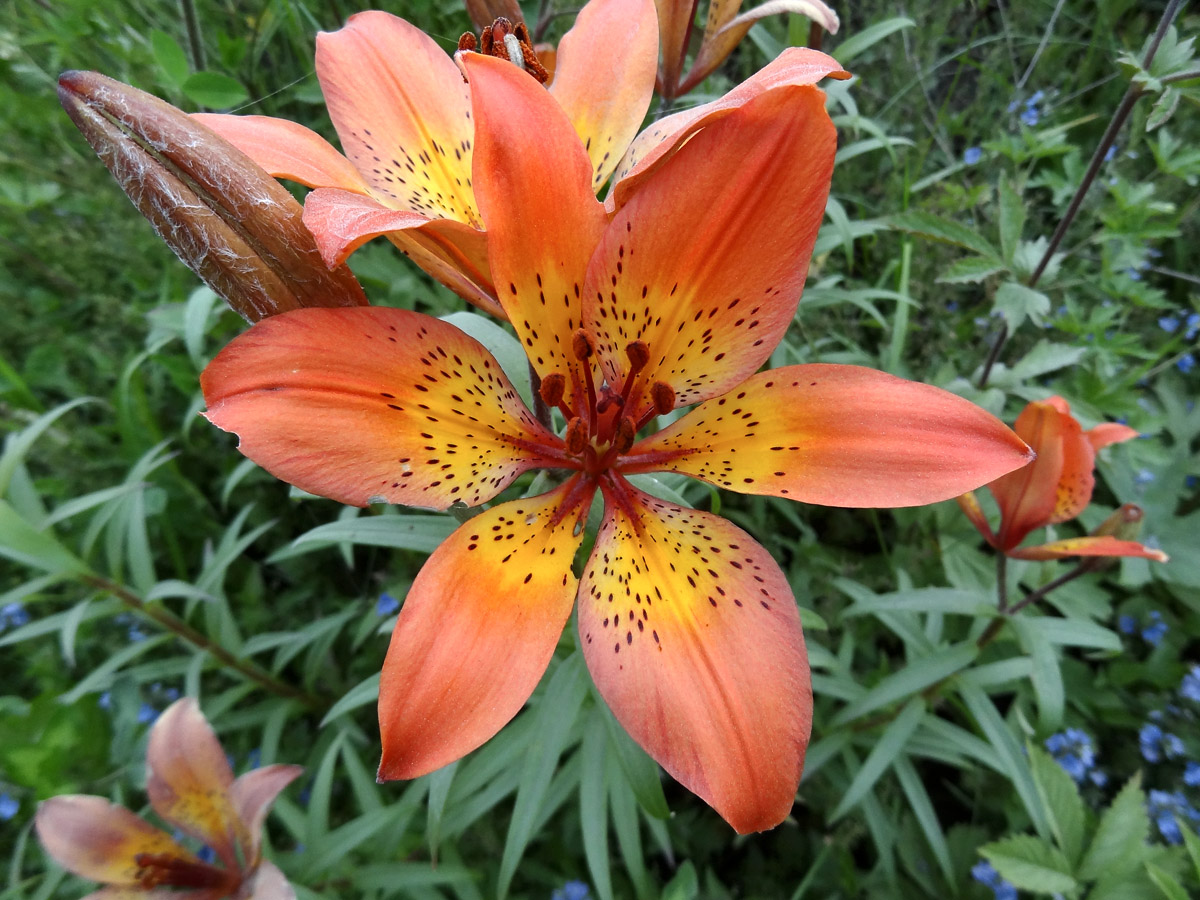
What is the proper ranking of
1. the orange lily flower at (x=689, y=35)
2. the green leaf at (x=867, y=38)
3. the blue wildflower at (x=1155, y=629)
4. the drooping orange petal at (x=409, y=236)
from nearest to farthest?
the drooping orange petal at (x=409, y=236) < the orange lily flower at (x=689, y=35) < the green leaf at (x=867, y=38) < the blue wildflower at (x=1155, y=629)

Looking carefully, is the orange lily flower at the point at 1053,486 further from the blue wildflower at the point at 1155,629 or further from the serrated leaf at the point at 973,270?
the blue wildflower at the point at 1155,629

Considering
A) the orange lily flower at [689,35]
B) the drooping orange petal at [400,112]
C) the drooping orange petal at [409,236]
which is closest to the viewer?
the drooping orange petal at [409,236]

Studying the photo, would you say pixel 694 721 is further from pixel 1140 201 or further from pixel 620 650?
pixel 1140 201

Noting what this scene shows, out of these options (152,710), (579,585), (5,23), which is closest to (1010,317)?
(579,585)

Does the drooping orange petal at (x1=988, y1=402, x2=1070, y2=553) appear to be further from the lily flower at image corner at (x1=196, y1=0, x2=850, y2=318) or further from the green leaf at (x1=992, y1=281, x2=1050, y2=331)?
the lily flower at image corner at (x1=196, y1=0, x2=850, y2=318)

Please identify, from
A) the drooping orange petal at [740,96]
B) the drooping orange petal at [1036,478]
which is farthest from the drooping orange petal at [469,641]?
the drooping orange petal at [1036,478]

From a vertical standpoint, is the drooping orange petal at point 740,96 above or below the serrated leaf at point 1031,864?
above

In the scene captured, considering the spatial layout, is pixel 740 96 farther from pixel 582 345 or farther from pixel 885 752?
pixel 885 752
